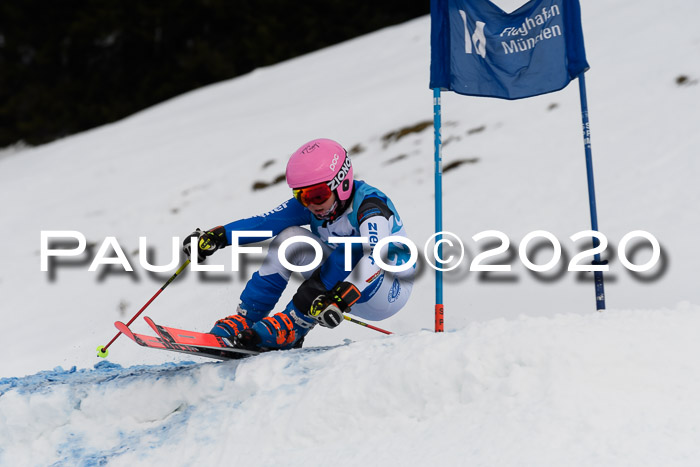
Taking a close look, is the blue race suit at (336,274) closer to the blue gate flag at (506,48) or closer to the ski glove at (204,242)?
the ski glove at (204,242)

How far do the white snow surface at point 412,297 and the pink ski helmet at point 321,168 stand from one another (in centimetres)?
106

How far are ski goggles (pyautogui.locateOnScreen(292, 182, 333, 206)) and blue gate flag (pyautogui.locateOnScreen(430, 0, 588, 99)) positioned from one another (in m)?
1.62

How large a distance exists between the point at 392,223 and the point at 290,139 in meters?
9.63

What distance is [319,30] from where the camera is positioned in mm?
30984

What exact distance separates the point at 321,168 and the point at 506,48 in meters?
2.02

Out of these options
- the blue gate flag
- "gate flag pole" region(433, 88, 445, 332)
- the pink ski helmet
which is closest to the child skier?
the pink ski helmet

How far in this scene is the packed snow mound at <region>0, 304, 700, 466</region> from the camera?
2.92 m

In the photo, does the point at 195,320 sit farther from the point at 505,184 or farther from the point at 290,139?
the point at 290,139

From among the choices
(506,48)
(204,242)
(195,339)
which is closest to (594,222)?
(506,48)

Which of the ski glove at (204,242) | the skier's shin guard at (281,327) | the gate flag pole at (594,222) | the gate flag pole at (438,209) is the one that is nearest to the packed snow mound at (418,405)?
the skier's shin guard at (281,327)

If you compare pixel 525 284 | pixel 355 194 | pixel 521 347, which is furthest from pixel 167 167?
pixel 521 347

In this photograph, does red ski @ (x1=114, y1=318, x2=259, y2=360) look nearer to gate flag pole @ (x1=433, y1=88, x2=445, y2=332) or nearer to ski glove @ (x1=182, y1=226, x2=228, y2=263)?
ski glove @ (x1=182, y1=226, x2=228, y2=263)

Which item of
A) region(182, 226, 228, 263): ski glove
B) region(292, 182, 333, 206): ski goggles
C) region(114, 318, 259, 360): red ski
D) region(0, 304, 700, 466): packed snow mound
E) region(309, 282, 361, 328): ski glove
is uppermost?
region(292, 182, 333, 206): ski goggles

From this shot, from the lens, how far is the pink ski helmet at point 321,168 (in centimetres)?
448
